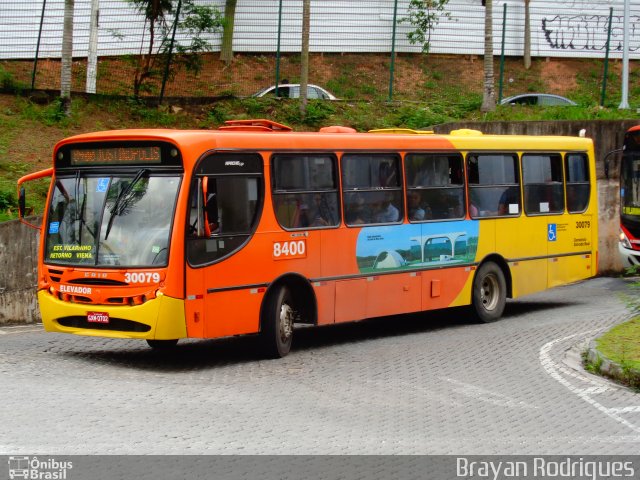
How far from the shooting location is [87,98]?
2566 centimetres

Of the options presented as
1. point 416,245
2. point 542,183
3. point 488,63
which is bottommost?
point 416,245

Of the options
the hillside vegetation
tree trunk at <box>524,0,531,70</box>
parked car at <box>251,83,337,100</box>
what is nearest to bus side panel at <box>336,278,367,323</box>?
the hillside vegetation

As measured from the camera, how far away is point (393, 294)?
50.7ft

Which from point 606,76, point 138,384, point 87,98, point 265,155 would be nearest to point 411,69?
point 606,76

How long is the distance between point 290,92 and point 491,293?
566 inches

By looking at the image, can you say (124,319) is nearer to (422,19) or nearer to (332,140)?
(332,140)

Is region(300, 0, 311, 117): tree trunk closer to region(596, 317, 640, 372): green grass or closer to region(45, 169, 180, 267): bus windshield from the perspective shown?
region(596, 317, 640, 372): green grass

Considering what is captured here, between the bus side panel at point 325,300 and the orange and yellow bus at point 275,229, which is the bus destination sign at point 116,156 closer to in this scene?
the orange and yellow bus at point 275,229

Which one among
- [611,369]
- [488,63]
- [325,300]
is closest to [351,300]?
[325,300]

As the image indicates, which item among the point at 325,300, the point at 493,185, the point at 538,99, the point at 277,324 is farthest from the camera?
the point at 538,99

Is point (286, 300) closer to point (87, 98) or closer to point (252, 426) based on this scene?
point (252, 426)

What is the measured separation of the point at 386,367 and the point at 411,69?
2219cm

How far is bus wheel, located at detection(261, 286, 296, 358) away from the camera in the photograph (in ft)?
43.0

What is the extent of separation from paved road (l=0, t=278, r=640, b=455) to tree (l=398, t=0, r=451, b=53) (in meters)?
19.2
